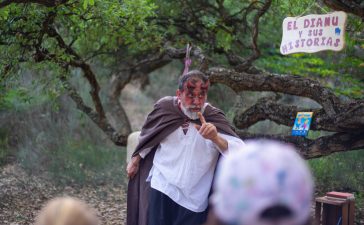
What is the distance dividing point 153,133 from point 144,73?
667cm

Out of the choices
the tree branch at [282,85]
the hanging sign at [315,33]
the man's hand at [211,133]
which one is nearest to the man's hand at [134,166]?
the man's hand at [211,133]

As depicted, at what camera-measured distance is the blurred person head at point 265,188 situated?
Answer: 1844 millimetres

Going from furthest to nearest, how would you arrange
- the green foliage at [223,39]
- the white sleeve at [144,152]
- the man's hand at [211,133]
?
1. the green foliage at [223,39]
2. the white sleeve at [144,152]
3. the man's hand at [211,133]

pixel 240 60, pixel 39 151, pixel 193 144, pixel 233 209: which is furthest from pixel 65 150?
pixel 233 209

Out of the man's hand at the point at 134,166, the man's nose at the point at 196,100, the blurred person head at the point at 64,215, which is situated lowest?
the man's hand at the point at 134,166

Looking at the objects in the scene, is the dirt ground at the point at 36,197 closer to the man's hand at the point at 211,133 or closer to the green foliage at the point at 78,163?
the green foliage at the point at 78,163

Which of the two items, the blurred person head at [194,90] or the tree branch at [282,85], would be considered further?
the tree branch at [282,85]

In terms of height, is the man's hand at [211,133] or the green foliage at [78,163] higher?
the man's hand at [211,133]

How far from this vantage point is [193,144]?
15.9 ft

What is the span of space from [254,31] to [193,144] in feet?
10.2

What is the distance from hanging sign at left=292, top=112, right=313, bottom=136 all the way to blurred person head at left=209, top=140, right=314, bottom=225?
13.7 ft

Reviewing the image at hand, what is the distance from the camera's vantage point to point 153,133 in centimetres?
501

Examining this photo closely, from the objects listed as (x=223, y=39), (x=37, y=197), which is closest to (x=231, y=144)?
(x=223, y=39)

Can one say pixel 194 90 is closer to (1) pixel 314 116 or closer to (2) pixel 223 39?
(1) pixel 314 116
